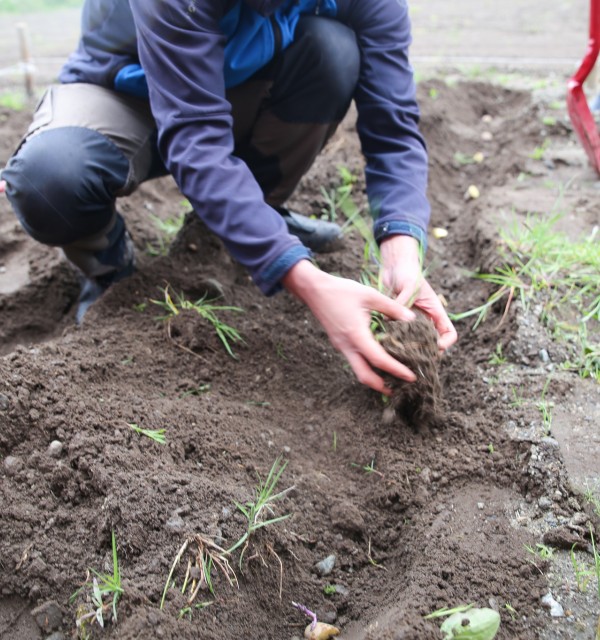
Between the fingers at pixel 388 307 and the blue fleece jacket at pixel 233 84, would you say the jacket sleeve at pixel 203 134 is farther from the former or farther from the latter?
the fingers at pixel 388 307

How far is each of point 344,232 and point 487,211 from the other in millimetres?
591

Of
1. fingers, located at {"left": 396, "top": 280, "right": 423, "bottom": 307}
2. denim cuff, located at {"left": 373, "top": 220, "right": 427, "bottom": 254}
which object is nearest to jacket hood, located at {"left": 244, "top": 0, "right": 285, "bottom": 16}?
denim cuff, located at {"left": 373, "top": 220, "right": 427, "bottom": 254}

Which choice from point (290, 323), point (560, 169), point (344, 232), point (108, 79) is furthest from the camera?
point (560, 169)

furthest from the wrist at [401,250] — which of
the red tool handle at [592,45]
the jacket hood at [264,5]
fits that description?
the red tool handle at [592,45]

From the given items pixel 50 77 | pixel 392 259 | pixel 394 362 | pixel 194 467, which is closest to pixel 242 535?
pixel 194 467

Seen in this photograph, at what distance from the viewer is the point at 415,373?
1.62m

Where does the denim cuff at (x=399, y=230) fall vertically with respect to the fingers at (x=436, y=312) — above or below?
above

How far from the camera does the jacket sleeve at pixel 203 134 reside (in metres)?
1.54

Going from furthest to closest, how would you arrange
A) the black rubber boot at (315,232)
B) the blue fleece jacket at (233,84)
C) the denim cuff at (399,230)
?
the black rubber boot at (315,232)
the denim cuff at (399,230)
the blue fleece jacket at (233,84)

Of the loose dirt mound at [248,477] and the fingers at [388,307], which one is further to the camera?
the fingers at [388,307]

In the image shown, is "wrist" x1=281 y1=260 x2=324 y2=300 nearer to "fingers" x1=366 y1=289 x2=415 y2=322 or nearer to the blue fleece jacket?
the blue fleece jacket

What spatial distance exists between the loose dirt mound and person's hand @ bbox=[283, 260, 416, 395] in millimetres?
311

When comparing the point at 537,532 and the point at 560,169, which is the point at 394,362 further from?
the point at 560,169

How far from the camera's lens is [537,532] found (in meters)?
1.45
